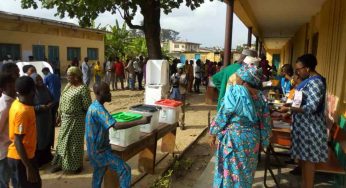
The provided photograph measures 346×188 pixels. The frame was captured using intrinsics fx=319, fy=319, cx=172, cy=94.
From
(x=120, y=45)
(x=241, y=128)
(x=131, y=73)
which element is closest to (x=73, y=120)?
(x=241, y=128)

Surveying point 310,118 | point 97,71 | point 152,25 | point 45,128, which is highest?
point 152,25

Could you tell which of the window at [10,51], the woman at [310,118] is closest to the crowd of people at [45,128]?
the woman at [310,118]

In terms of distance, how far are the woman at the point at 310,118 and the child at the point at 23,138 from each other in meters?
2.68

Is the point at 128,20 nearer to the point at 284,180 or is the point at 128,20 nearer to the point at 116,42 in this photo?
the point at 284,180

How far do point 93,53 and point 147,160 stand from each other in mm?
21061

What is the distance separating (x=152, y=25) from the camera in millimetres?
11062

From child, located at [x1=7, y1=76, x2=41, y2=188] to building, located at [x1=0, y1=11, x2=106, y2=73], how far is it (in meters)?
14.6

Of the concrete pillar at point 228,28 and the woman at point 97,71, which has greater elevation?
the concrete pillar at point 228,28

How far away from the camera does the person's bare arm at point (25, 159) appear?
2.69 m

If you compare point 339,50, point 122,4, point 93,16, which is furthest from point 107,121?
point 122,4

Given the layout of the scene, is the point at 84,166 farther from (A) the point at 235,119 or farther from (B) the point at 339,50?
(B) the point at 339,50

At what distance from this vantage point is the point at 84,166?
5.07 meters

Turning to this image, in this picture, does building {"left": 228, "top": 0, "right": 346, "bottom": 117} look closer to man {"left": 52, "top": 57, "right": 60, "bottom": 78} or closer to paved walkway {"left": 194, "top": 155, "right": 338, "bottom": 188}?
paved walkway {"left": 194, "top": 155, "right": 338, "bottom": 188}

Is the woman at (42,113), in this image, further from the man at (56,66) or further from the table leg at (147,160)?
the man at (56,66)
